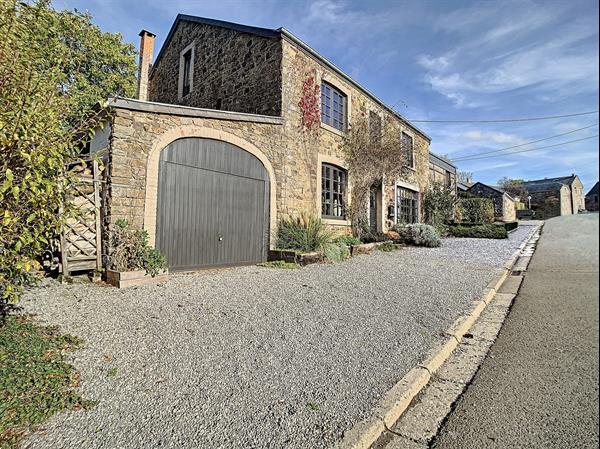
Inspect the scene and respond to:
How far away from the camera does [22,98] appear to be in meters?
2.41

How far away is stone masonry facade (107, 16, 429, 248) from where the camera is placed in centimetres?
587

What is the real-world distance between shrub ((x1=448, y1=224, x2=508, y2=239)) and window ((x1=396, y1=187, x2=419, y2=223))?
6.12 ft

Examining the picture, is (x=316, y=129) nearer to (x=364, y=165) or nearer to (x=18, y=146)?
(x=364, y=165)

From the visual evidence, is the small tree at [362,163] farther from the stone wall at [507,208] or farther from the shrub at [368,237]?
the stone wall at [507,208]

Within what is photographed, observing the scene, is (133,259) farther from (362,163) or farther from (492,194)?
(492,194)

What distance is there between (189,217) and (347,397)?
16.8 feet

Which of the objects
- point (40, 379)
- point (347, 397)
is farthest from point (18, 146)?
point (347, 397)

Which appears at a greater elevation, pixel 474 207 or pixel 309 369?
pixel 474 207

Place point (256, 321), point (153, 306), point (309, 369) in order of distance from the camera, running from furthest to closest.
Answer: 1. point (153, 306)
2. point (256, 321)
3. point (309, 369)

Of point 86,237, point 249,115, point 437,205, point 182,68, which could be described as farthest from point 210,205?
point 437,205

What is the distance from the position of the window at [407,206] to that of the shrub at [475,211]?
470cm

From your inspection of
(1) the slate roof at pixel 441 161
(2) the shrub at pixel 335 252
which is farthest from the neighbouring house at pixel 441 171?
(2) the shrub at pixel 335 252

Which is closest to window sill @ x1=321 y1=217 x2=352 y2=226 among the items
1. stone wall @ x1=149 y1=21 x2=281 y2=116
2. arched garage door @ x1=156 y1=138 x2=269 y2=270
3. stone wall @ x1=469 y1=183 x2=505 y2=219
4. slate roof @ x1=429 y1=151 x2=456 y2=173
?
arched garage door @ x1=156 y1=138 x2=269 y2=270

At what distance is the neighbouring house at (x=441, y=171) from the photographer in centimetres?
2234
